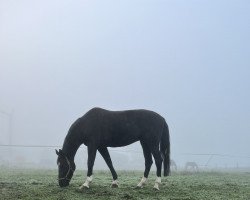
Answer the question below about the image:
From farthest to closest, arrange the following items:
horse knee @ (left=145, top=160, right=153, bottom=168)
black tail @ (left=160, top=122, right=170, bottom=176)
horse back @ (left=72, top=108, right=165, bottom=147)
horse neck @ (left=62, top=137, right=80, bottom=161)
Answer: black tail @ (left=160, top=122, right=170, bottom=176)
horse knee @ (left=145, top=160, right=153, bottom=168)
horse neck @ (left=62, top=137, right=80, bottom=161)
horse back @ (left=72, top=108, right=165, bottom=147)

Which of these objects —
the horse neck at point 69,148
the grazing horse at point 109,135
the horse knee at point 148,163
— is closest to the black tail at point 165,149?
the grazing horse at point 109,135

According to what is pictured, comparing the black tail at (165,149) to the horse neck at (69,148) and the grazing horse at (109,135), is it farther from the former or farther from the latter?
the horse neck at (69,148)

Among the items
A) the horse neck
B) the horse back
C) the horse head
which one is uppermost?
the horse back

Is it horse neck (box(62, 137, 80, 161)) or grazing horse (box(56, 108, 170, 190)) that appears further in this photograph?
horse neck (box(62, 137, 80, 161))

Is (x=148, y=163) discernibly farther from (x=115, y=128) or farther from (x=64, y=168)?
(x=64, y=168)

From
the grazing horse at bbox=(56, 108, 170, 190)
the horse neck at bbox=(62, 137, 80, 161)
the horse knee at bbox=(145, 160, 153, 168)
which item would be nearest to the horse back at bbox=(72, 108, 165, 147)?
the grazing horse at bbox=(56, 108, 170, 190)

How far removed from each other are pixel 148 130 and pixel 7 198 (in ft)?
15.2

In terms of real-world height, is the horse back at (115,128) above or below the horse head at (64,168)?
above

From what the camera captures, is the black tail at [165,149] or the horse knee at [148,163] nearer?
the horse knee at [148,163]

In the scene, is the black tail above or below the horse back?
below

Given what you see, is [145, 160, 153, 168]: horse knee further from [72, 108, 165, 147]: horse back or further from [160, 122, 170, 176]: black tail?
[160, 122, 170, 176]: black tail

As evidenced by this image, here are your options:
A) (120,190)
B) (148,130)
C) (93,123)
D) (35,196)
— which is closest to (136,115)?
(148,130)

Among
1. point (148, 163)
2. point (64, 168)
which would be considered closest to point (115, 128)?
point (148, 163)

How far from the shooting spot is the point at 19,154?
59.6 metres
